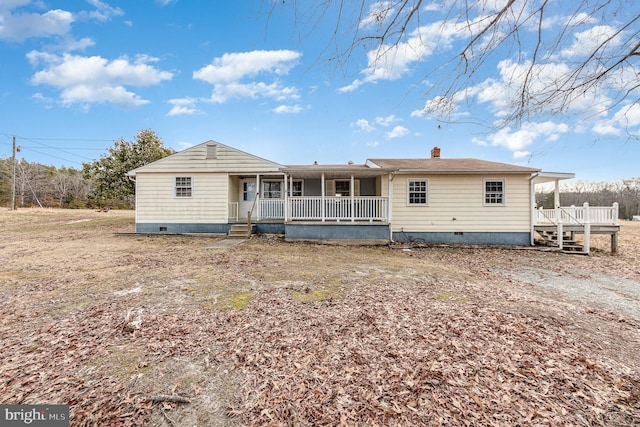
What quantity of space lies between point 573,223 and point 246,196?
49.9 ft

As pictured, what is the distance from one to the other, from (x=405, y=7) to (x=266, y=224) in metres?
12.1

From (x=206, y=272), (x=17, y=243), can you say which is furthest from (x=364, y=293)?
(x=17, y=243)

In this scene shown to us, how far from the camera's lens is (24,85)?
18547 mm

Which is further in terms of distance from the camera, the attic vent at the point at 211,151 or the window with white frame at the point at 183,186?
the window with white frame at the point at 183,186

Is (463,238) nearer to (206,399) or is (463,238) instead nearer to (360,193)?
(360,193)

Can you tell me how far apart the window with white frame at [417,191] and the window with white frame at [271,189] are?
6.73 m

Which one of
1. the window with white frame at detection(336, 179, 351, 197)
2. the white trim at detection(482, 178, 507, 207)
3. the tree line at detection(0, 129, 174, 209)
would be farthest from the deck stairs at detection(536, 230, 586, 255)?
the tree line at detection(0, 129, 174, 209)

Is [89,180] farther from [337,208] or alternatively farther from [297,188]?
[337,208]

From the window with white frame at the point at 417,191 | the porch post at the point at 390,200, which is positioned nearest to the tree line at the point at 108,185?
the porch post at the point at 390,200

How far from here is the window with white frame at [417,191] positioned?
12.2 metres

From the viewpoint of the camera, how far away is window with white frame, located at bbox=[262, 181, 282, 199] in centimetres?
1473

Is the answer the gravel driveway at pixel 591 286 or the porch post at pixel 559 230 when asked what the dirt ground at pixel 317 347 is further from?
the porch post at pixel 559 230

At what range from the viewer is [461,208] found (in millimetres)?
12125

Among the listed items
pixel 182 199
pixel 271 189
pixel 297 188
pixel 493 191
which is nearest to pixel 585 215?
pixel 493 191
